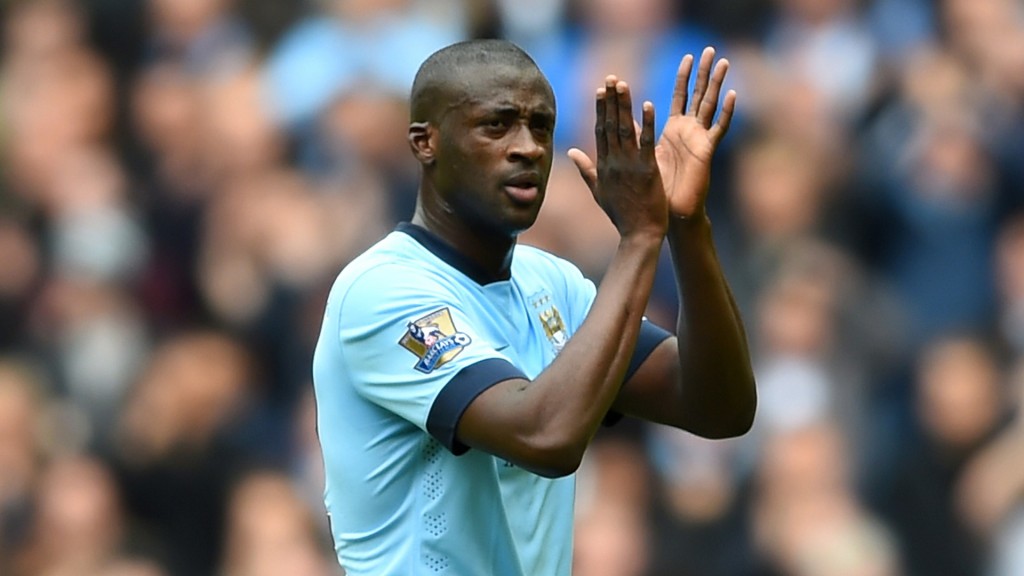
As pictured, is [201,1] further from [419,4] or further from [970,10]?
[970,10]

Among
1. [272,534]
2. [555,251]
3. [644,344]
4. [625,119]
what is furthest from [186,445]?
[625,119]

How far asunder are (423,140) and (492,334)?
463 millimetres

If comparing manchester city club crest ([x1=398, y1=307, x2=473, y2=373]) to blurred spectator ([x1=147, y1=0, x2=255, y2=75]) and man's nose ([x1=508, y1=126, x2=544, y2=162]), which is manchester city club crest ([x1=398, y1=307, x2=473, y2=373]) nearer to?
man's nose ([x1=508, y1=126, x2=544, y2=162])

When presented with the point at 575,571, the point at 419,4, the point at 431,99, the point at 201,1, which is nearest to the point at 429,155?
the point at 431,99

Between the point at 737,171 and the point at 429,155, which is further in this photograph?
the point at 737,171

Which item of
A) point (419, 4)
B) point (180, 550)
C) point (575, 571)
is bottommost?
point (180, 550)

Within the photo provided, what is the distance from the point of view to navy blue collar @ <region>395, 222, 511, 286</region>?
439 cm

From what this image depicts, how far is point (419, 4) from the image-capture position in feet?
35.3

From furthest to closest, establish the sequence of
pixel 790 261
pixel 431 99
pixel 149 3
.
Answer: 1. pixel 149 3
2. pixel 790 261
3. pixel 431 99

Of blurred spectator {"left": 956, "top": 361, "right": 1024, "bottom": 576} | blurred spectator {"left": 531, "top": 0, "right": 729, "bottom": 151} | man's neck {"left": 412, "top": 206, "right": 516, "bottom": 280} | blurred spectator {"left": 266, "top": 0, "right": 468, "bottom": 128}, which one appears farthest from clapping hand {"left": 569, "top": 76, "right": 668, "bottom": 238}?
blurred spectator {"left": 266, "top": 0, "right": 468, "bottom": 128}

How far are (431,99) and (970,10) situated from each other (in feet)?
19.7

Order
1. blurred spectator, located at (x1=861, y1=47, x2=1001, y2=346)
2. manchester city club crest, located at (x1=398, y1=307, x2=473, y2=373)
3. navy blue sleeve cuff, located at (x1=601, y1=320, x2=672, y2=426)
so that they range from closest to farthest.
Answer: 1. manchester city club crest, located at (x1=398, y1=307, x2=473, y2=373)
2. navy blue sleeve cuff, located at (x1=601, y1=320, x2=672, y2=426)
3. blurred spectator, located at (x1=861, y1=47, x2=1001, y2=346)

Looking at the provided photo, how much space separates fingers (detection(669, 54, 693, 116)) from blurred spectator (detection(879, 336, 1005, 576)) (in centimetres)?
462

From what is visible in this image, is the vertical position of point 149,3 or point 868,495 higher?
point 149,3
